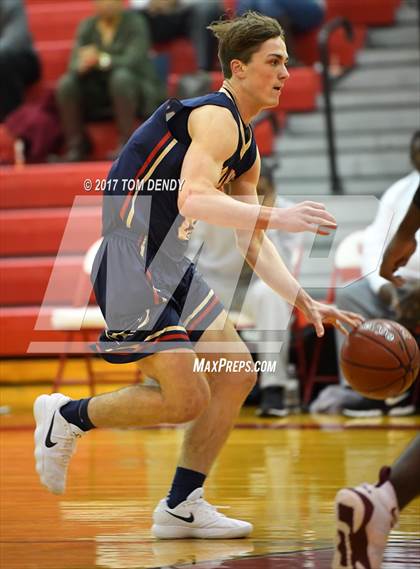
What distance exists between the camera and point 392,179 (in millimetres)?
8711

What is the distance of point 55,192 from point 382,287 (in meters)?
3.19

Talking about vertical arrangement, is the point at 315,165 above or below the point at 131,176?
below

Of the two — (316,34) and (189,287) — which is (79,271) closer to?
(316,34)

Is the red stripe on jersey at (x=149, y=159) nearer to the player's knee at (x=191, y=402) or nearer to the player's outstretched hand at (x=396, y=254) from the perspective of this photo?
the player's knee at (x=191, y=402)

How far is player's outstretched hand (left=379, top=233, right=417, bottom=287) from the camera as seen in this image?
387 centimetres

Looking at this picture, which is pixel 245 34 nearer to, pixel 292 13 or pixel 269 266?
pixel 269 266

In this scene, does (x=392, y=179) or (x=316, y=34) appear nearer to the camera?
(x=392, y=179)

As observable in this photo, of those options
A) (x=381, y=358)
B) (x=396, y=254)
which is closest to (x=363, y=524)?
(x=381, y=358)

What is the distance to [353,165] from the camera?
29.1ft

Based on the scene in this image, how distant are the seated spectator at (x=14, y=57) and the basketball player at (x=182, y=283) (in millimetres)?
6033

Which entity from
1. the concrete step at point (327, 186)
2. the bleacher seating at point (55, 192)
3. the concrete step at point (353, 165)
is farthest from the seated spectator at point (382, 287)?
the bleacher seating at point (55, 192)

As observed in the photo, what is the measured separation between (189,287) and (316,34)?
6089 millimetres

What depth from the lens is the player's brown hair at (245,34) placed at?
12.3ft

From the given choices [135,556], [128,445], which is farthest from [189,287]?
[128,445]
